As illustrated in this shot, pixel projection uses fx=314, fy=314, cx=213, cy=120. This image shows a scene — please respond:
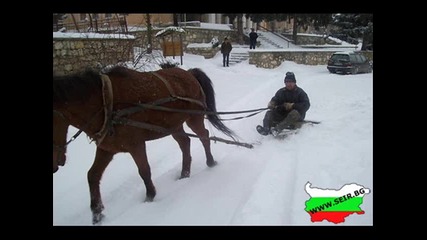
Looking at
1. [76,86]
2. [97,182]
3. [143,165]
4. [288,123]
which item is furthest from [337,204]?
[288,123]

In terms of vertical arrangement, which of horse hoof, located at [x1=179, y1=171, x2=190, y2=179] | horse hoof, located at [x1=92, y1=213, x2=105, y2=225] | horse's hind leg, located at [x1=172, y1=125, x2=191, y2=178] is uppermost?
horse's hind leg, located at [x1=172, y1=125, x2=191, y2=178]

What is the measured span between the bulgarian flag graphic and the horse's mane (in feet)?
6.02

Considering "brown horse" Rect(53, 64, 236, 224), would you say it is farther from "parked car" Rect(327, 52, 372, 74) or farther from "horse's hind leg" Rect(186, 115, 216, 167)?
"parked car" Rect(327, 52, 372, 74)

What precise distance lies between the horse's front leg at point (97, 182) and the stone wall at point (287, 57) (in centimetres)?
824

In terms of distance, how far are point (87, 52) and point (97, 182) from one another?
3255mm

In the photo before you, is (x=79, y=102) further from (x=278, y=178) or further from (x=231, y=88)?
(x=231, y=88)

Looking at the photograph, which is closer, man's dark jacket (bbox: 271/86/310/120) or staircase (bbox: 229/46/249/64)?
man's dark jacket (bbox: 271/86/310/120)

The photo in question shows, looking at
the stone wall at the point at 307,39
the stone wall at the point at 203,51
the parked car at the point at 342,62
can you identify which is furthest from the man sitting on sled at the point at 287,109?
the stone wall at the point at 307,39

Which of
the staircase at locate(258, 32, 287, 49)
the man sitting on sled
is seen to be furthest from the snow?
the staircase at locate(258, 32, 287, 49)

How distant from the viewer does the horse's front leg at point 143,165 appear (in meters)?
2.73

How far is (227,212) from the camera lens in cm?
242

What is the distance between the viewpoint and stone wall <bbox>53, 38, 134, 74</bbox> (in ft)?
14.9
